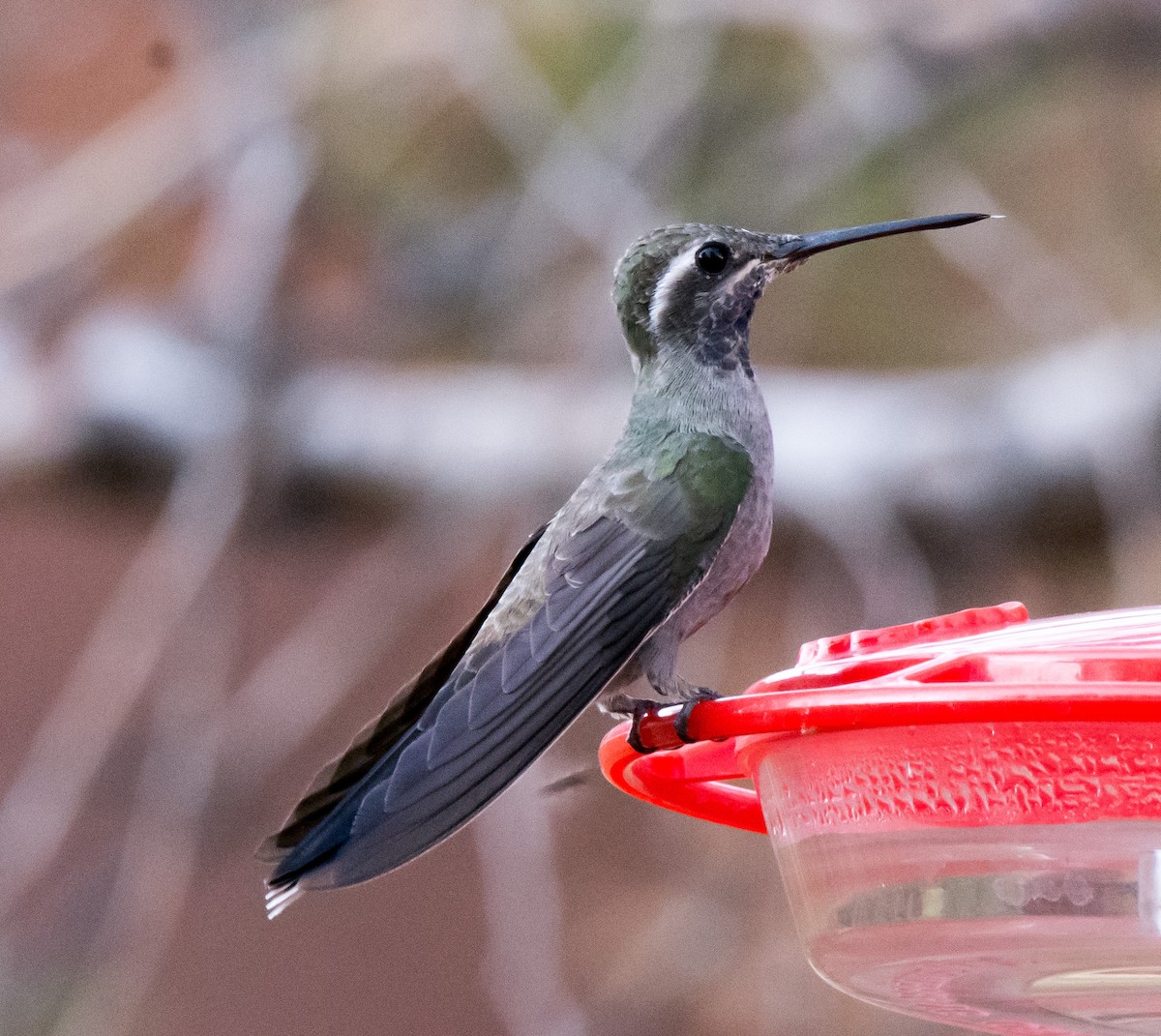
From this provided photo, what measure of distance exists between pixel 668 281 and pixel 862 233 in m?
0.49

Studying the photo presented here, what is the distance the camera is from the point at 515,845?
14.2 feet

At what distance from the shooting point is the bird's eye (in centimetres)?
254

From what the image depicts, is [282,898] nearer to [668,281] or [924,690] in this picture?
[924,690]

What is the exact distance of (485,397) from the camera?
441 centimetres

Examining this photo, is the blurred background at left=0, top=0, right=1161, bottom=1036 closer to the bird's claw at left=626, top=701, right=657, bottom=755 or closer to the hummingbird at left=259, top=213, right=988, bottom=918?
the hummingbird at left=259, top=213, right=988, bottom=918

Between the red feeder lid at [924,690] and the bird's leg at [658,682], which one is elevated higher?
the bird's leg at [658,682]

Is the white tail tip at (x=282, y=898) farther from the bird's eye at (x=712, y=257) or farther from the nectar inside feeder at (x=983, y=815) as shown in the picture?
the bird's eye at (x=712, y=257)

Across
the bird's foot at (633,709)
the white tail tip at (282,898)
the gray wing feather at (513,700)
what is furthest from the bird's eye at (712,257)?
the white tail tip at (282,898)

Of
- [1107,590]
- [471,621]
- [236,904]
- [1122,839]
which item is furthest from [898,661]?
[236,904]

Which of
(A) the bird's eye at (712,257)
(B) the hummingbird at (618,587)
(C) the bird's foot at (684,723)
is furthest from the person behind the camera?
(A) the bird's eye at (712,257)

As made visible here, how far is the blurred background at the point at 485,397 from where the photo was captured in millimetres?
4012

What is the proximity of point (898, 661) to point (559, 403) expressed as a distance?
2.70 m

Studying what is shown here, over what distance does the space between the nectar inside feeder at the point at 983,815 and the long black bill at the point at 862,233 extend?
0.58 metres

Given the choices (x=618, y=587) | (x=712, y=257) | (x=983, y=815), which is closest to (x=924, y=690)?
(x=983, y=815)
